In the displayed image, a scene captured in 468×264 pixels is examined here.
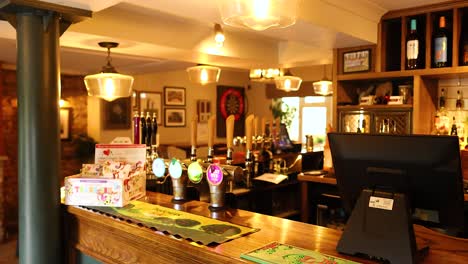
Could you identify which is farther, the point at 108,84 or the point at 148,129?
the point at 108,84

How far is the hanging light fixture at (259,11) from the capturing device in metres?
1.66

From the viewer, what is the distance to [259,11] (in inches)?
65.7

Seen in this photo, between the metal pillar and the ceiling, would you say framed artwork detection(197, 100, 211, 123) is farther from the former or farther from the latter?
the metal pillar

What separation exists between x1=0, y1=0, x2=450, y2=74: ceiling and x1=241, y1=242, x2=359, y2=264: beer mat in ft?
4.67

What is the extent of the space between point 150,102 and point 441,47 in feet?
17.2

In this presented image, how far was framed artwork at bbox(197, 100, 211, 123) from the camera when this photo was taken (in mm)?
8438

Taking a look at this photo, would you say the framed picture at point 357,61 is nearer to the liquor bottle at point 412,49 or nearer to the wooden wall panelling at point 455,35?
the liquor bottle at point 412,49

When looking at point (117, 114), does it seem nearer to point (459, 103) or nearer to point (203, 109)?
point (203, 109)

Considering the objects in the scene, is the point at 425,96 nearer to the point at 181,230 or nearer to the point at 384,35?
the point at 384,35

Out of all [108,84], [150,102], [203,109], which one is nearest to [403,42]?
[108,84]

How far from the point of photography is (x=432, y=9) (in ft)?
10.7

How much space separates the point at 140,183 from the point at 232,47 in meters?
2.11

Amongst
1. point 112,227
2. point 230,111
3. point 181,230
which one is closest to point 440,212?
point 181,230

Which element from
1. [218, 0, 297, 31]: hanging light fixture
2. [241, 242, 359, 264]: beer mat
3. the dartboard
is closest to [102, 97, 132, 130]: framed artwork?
the dartboard
